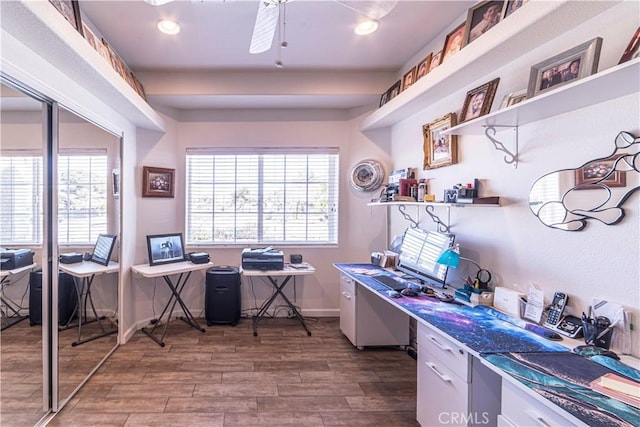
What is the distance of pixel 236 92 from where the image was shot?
3.34 metres

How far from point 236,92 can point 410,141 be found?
196 cm

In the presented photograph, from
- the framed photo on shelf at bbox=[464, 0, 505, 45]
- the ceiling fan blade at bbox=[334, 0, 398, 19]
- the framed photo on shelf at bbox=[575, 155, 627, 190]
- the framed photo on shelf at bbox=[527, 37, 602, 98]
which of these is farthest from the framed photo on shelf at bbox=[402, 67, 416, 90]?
the framed photo on shelf at bbox=[575, 155, 627, 190]

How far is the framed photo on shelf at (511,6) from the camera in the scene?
166 cm

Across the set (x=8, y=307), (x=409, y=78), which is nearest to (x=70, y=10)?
(x=8, y=307)

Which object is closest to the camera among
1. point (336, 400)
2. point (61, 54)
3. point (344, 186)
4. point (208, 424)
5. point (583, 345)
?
point (583, 345)

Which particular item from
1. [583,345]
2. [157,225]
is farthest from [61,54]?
[583,345]

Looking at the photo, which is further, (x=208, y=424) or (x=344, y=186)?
(x=344, y=186)

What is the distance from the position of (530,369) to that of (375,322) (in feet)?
6.29

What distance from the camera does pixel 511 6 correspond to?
1.73 meters

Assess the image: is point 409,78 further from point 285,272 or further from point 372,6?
point 285,272

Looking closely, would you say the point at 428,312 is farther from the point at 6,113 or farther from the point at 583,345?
the point at 6,113

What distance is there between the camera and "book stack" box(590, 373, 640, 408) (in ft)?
3.33

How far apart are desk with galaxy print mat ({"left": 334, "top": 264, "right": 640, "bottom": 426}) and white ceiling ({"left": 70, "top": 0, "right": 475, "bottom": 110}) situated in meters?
2.22

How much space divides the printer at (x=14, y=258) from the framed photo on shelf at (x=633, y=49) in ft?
10.4
